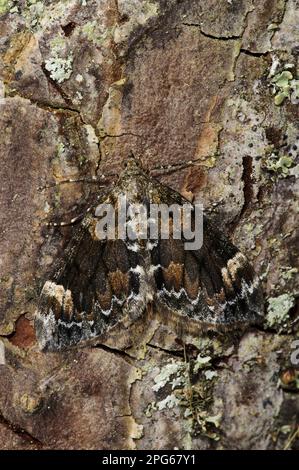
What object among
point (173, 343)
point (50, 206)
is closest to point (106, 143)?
point (50, 206)

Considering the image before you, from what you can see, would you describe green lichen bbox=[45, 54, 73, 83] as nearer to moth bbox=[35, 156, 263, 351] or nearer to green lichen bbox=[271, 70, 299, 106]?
moth bbox=[35, 156, 263, 351]

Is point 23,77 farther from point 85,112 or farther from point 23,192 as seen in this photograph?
point 23,192

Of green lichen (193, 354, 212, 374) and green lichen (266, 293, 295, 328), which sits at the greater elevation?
green lichen (266, 293, 295, 328)

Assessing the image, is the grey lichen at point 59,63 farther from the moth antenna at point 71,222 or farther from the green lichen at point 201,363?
the green lichen at point 201,363

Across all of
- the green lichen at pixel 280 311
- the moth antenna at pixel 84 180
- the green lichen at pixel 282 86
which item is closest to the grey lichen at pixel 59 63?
the moth antenna at pixel 84 180

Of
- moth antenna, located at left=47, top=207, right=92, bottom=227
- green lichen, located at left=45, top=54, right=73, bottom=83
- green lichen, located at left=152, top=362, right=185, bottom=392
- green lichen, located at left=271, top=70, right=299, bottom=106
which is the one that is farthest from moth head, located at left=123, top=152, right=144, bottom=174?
green lichen, located at left=152, top=362, right=185, bottom=392

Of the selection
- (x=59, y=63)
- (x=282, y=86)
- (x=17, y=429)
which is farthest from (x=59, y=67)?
(x=17, y=429)

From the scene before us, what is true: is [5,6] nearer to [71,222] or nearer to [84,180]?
[84,180]
